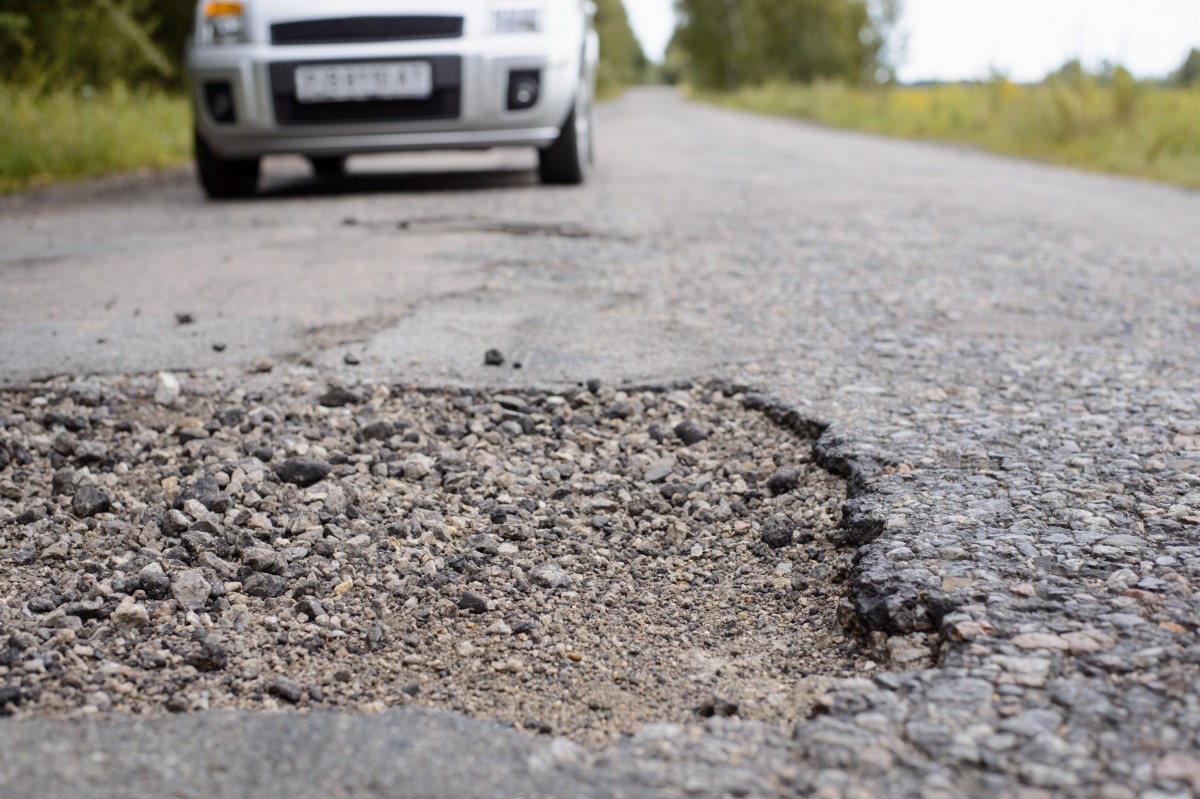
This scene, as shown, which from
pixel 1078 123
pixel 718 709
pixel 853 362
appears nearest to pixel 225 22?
pixel 853 362

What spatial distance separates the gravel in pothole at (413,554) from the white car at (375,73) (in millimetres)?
3461

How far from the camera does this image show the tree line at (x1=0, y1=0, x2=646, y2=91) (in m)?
8.91

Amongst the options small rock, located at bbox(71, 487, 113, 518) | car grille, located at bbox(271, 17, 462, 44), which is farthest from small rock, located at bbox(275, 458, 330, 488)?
car grille, located at bbox(271, 17, 462, 44)

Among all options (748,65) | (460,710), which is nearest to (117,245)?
(460,710)

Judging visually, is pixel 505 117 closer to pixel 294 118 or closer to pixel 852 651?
pixel 294 118

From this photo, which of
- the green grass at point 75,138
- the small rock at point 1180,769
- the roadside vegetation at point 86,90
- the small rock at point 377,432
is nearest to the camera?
the small rock at point 1180,769

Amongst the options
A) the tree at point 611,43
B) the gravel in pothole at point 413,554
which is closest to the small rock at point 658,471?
the gravel in pothole at point 413,554

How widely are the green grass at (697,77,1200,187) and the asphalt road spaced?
2.65 meters

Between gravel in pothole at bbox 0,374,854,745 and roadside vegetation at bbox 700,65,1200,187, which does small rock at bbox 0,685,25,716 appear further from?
roadside vegetation at bbox 700,65,1200,187

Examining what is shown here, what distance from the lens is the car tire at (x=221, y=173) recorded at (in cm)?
586

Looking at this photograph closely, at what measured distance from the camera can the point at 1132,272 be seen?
148 inches

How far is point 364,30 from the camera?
220 inches

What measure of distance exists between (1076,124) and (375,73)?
7.71m

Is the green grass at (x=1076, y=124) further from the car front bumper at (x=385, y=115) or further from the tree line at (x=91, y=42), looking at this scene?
the tree line at (x=91, y=42)
